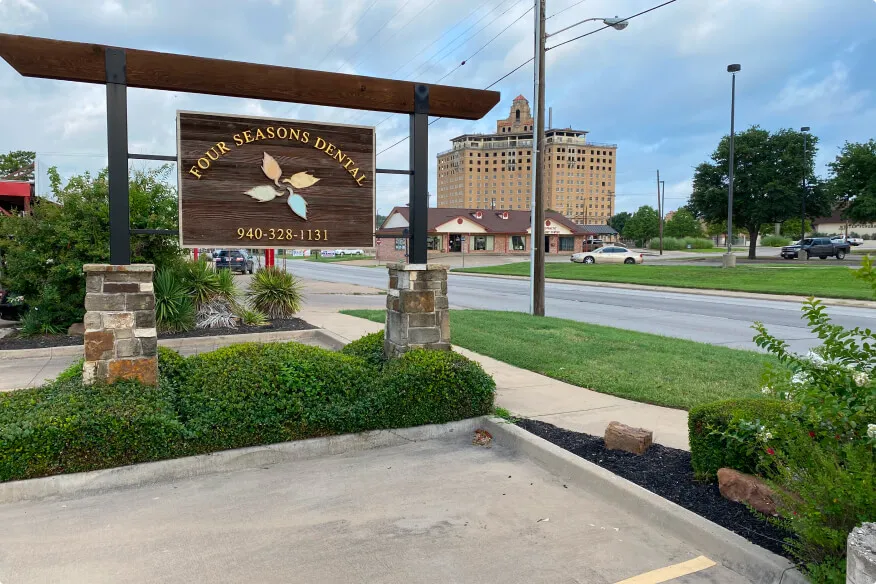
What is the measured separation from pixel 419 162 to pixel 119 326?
3.18 meters

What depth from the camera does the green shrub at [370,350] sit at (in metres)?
6.71

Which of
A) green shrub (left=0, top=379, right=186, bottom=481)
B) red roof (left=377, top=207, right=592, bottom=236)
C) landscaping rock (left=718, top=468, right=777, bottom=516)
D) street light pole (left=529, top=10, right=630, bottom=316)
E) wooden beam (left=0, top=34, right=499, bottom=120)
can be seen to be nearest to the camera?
landscaping rock (left=718, top=468, right=777, bottom=516)

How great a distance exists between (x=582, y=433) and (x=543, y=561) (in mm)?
2229

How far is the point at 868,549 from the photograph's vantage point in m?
2.41

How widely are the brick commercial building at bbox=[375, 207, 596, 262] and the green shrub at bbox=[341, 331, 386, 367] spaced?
56.1m

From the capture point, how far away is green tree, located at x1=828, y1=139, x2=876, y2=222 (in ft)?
144

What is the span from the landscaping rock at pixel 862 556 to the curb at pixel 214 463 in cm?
365

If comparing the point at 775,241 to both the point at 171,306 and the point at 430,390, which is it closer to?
the point at 171,306

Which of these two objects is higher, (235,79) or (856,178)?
(856,178)

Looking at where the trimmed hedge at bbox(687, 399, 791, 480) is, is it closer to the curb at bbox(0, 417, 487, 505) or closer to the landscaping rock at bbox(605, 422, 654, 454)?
the landscaping rock at bbox(605, 422, 654, 454)

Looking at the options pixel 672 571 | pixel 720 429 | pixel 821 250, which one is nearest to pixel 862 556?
pixel 672 571

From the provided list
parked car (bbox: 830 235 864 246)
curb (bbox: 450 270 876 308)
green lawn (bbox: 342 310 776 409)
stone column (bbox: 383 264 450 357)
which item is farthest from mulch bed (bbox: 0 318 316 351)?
parked car (bbox: 830 235 864 246)

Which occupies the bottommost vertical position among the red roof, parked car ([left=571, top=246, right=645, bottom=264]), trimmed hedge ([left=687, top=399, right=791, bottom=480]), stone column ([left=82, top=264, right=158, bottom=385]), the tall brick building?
trimmed hedge ([left=687, top=399, right=791, bottom=480])

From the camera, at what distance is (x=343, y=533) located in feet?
12.6
